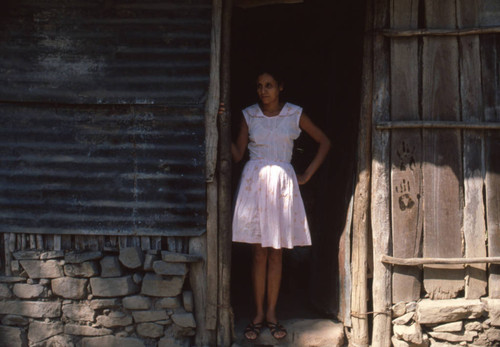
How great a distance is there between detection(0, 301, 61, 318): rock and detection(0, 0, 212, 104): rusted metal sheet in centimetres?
147

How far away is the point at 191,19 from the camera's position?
160 inches

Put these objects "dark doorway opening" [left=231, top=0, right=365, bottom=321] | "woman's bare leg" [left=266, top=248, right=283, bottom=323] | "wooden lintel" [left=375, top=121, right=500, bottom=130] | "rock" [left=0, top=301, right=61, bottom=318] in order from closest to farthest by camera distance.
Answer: "wooden lintel" [left=375, top=121, right=500, bottom=130]
"rock" [left=0, top=301, right=61, bottom=318]
"woman's bare leg" [left=266, top=248, right=283, bottom=323]
"dark doorway opening" [left=231, top=0, right=365, bottom=321]

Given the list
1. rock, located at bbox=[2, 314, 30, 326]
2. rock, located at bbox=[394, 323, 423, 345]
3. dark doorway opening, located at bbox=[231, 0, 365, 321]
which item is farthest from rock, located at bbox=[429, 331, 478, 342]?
rock, located at bbox=[2, 314, 30, 326]

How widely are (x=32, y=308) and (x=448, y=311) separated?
2985 mm

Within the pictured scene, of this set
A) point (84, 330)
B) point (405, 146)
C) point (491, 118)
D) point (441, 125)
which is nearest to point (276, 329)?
point (84, 330)

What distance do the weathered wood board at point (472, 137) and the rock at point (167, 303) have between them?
2.12 m

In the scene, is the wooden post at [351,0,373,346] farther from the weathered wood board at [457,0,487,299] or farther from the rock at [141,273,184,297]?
the rock at [141,273,184,297]

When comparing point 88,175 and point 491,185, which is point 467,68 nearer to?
point 491,185

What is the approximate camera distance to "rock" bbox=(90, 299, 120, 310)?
4098 millimetres

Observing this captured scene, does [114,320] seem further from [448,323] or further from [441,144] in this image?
[441,144]

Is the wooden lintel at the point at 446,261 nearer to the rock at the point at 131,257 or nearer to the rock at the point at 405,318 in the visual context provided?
the rock at the point at 405,318

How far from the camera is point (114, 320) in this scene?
4.12m

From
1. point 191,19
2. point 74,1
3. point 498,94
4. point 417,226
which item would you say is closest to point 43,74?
point 74,1

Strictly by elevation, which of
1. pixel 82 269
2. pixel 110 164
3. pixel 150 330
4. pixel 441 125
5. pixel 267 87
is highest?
pixel 267 87
